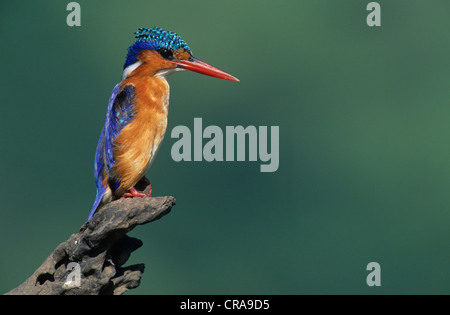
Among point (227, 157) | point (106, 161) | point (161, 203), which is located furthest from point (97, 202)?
point (227, 157)

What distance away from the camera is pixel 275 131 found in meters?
3.07

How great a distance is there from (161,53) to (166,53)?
16mm

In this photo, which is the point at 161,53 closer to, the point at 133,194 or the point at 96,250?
the point at 133,194

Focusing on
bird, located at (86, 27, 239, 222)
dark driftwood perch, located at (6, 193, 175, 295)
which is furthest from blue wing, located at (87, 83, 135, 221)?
dark driftwood perch, located at (6, 193, 175, 295)

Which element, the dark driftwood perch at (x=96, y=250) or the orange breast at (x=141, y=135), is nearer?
the dark driftwood perch at (x=96, y=250)

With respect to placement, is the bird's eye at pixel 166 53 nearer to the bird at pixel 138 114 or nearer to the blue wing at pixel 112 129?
the bird at pixel 138 114

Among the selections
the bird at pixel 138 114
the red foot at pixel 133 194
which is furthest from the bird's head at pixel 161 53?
the red foot at pixel 133 194

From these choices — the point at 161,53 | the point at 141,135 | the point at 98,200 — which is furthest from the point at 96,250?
the point at 161,53

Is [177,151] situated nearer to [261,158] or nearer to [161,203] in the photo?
[261,158]

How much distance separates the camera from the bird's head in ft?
6.92

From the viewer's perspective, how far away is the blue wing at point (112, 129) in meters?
2.08

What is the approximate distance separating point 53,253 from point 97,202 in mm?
202

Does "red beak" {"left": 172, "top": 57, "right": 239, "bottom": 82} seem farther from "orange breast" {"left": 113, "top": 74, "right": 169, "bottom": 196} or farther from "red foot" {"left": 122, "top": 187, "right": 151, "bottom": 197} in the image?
"red foot" {"left": 122, "top": 187, "right": 151, "bottom": 197}

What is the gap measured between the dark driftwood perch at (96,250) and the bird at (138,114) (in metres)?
0.13
